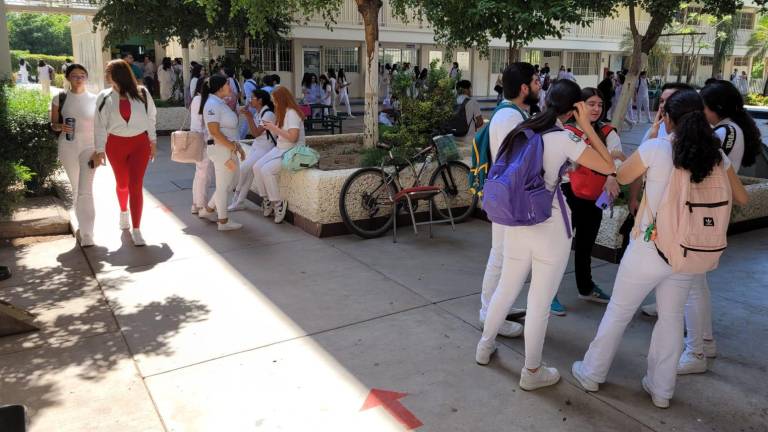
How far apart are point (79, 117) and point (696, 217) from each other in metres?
5.49

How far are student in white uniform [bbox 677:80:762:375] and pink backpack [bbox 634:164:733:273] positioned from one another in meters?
0.71

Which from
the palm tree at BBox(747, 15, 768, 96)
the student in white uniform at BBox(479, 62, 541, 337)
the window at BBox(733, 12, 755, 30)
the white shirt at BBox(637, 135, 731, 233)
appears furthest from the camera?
the window at BBox(733, 12, 755, 30)

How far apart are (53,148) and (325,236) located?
369 cm

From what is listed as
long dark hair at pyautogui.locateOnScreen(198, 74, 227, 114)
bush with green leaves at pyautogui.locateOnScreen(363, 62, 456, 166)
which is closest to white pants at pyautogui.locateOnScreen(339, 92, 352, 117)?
bush with green leaves at pyautogui.locateOnScreen(363, 62, 456, 166)

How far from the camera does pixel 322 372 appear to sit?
3688 millimetres

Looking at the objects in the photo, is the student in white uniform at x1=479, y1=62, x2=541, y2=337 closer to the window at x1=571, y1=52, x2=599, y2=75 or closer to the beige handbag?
the beige handbag

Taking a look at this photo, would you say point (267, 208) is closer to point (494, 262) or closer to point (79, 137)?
point (79, 137)

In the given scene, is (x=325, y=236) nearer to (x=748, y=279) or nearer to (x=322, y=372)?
(x=322, y=372)

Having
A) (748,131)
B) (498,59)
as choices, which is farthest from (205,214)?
(498,59)

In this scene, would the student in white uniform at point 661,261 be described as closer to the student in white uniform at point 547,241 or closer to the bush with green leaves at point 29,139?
the student in white uniform at point 547,241

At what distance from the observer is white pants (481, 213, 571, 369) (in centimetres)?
323

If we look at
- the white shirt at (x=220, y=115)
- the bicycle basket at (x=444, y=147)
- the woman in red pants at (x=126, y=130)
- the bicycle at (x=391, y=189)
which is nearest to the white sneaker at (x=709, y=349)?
the bicycle at (x=391, y=189)

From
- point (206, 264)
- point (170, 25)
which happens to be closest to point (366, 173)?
point (206, 264)

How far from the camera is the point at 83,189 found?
5.97 metres
